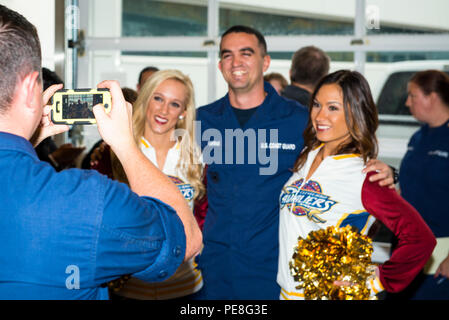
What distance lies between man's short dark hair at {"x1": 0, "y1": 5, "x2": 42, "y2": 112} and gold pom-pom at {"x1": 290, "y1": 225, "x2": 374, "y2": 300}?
1129 millimetres

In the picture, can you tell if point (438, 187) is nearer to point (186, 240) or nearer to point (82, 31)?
point (186, 240)

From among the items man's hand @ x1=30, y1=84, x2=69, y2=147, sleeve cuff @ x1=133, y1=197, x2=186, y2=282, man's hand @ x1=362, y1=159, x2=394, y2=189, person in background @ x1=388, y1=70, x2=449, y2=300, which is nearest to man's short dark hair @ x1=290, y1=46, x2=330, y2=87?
person in background @ x1=388, y1=70, x2=449, y2=300

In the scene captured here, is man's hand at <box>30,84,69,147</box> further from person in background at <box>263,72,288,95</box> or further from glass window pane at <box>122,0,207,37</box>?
glass window pane at <box>122,0,207,37</box>

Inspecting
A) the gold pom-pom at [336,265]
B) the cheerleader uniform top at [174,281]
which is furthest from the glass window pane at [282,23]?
the gold pom-pom at [336,265]

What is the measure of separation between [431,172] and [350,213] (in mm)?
1405

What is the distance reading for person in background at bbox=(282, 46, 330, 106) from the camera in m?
3.43

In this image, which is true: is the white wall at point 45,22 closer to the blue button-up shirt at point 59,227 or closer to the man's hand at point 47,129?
the man's hand at point 47,129

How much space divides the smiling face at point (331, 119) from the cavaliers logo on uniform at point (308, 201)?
0.66 feet

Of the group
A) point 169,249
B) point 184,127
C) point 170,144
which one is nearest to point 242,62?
point 184,127

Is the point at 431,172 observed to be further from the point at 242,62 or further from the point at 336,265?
the point at 336,265

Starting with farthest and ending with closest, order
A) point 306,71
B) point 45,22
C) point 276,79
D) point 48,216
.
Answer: point 45,22 < point 276,79 < point 306,71 < point 48,216

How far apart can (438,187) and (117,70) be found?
342 cm

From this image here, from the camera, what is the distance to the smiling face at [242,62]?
95.3 inches

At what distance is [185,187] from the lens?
7.47 feet
